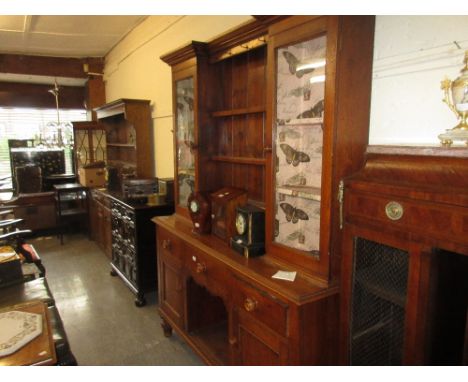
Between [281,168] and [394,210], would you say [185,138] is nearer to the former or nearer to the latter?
[281,168]

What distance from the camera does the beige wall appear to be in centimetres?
296

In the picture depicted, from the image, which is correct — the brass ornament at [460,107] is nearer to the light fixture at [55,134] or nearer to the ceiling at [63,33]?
the ceiling at [63,33]

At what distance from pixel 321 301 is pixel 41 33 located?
471cm

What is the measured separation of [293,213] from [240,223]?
354 millimetres

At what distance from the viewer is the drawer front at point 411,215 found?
102cm

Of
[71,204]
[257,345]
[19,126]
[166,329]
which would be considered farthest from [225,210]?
[19,126]

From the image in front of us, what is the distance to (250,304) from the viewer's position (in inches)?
65.5

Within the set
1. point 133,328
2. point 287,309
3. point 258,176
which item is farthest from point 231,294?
point 133,328

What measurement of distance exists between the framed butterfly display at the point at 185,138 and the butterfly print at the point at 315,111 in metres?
1.06

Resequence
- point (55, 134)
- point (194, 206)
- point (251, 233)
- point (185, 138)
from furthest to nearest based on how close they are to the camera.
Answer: point (55, 134) → point (185, 138) → point (194, 206) → point (251, 233)

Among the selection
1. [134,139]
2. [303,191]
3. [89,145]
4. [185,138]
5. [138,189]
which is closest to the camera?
[303,191]

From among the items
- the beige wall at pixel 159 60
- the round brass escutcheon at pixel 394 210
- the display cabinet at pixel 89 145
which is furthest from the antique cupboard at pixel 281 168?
the display cabinet at pixel 89 145
